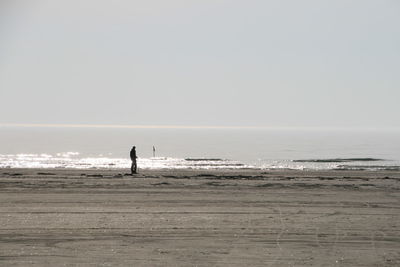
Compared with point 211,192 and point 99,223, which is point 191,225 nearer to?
point 99,223

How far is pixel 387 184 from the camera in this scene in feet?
90.4

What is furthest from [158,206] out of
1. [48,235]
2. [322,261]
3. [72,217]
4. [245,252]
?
[322,261]

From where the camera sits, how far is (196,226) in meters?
14.4

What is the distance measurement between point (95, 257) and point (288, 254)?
15.4ft

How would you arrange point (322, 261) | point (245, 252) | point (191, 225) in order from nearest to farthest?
point (322, 261), point (245, 252), point (191, 225)

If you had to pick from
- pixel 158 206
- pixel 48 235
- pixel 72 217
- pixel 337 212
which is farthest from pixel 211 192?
pixel 48 235

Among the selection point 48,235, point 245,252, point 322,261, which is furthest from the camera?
point 48,235

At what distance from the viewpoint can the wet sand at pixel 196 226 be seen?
11.1 m

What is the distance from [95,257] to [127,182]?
52.1 ft

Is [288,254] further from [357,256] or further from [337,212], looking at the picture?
[337,212]

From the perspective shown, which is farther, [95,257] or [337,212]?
[337,212]

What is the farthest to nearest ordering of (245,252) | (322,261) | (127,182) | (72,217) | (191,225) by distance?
(127,182) → (72,217) → (191,225) → (245,252) → (322,261)

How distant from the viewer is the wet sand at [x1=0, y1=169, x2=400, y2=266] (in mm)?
11055

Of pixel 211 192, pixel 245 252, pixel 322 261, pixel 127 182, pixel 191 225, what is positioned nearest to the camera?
pixel 322 261
